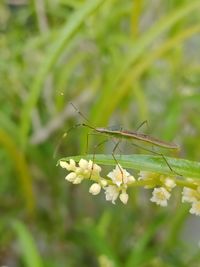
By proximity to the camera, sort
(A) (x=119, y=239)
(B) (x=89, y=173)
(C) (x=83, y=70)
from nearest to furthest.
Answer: (B) (x=89, y=173)
(A) (x=119, y=239)
(C) (x=83, y=70)

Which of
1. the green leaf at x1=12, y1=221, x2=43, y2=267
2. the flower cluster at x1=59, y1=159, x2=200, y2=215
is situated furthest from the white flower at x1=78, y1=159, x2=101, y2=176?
the green leaf at x1=12, y1=221, x2=43, y2=267

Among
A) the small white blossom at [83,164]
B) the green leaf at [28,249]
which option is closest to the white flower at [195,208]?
the small white blossom at [83,164]

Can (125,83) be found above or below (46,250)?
above

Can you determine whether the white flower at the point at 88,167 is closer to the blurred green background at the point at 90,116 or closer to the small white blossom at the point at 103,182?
the small white blossom at the point at 103,182

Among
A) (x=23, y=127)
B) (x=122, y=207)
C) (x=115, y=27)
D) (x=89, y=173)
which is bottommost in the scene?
(x=89, y=173)

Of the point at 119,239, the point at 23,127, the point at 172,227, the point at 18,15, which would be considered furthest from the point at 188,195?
the point at 18,15

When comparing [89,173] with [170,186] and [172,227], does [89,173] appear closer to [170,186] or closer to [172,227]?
[170,186]

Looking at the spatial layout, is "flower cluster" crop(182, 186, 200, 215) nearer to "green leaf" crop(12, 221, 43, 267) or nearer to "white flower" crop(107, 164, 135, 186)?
"white flower" crop(107, 164, 135, 186)
